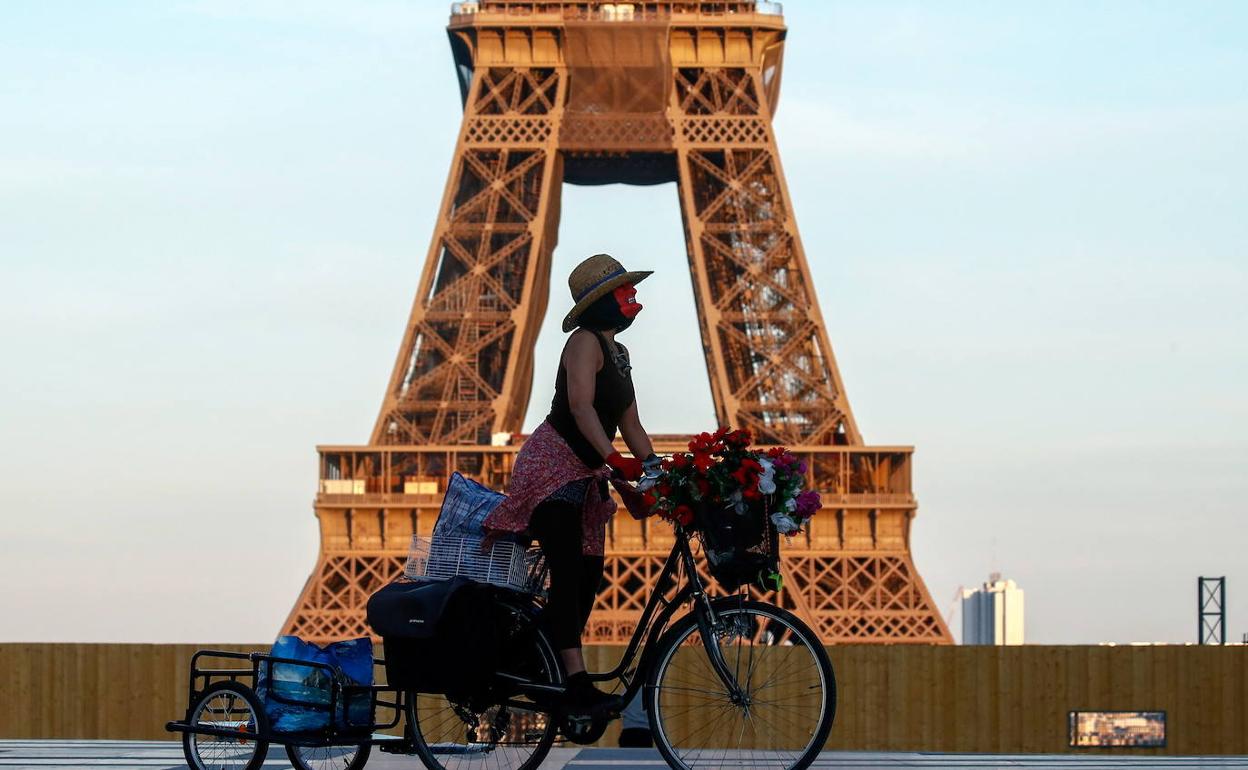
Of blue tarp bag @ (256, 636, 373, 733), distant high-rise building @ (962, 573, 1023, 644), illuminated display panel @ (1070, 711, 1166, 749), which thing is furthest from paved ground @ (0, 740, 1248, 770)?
distant high-rise building @ (962, 573, 1023, 644)

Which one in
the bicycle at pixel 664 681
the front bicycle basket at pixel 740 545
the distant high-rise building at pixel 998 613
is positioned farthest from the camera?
the distant high-rise building at pixel 998 613

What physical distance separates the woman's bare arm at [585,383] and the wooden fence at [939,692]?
22.6ft

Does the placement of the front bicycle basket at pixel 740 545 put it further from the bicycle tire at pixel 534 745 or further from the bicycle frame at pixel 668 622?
the bicycle tire at pixel 534 745

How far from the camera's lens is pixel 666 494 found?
7367 mm

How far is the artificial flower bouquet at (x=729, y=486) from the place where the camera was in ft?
23.8

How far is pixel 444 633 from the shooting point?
7.61 metres

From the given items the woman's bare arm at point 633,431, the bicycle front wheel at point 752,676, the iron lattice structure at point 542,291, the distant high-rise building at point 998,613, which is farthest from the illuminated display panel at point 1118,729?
→ the distant high-rise building at point 998,613

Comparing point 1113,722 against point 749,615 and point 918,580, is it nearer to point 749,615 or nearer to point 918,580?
point 749,615

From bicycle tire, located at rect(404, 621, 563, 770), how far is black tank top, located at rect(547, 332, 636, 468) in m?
0.71

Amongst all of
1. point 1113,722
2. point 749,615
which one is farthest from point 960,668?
point 749,615

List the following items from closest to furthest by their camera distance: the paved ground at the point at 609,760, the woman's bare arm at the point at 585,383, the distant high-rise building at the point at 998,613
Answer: the woman's bare arm at the point at 585,383, the paved ground at the point at 609,760, the distant high-rise building at the point at 998,613

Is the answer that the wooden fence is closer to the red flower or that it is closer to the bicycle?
the bicycle

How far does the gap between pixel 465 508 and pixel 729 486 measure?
1033 mm

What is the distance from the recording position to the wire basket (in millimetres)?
7656
